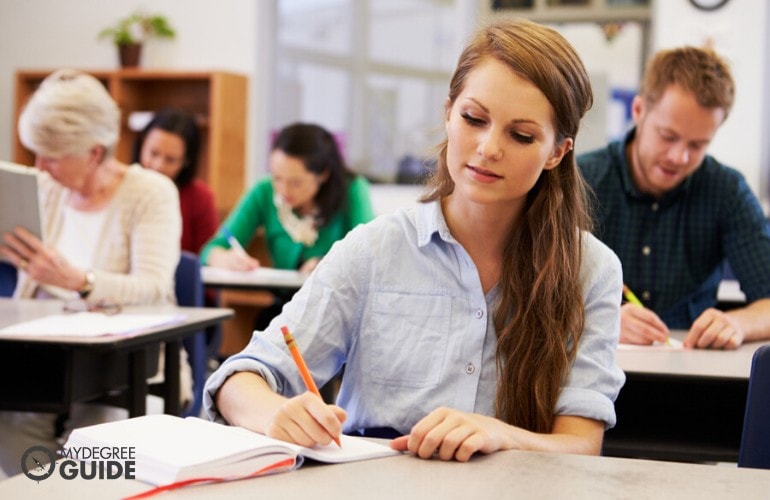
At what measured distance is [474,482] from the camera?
1.10 m

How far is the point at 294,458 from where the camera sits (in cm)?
113

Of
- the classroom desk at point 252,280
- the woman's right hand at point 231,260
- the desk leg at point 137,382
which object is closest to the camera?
the desk leg at point 137,382

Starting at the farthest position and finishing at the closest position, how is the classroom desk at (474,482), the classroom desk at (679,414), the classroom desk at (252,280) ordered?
1. the classroom desk at (252,280)
2. the classroom desk at (679,414)
3. the classroom desk at (474,482)

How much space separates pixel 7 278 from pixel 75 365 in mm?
995

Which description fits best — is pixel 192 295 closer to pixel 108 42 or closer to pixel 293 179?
pixel 293 179

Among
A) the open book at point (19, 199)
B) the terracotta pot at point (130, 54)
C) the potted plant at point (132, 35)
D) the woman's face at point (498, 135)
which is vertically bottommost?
the open book at point (19, 199)

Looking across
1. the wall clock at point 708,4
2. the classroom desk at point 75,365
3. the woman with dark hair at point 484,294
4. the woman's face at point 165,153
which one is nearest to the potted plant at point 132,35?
the woman's face at point 165,153

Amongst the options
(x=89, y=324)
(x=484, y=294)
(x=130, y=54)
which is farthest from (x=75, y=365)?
(x=130, y=54)

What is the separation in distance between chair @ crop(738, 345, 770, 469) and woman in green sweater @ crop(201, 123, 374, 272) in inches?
105

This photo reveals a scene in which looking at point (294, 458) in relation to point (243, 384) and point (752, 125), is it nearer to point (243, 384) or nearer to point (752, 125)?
point (243, 384)

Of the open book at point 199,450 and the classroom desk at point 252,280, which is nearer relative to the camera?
the open book at point 199,450

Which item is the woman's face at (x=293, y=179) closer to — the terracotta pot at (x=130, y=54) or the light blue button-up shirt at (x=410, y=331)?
the light blue button-up shirt at (x=410, y=331)

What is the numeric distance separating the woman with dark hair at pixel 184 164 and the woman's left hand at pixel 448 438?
335 cm

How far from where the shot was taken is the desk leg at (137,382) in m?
2.28
